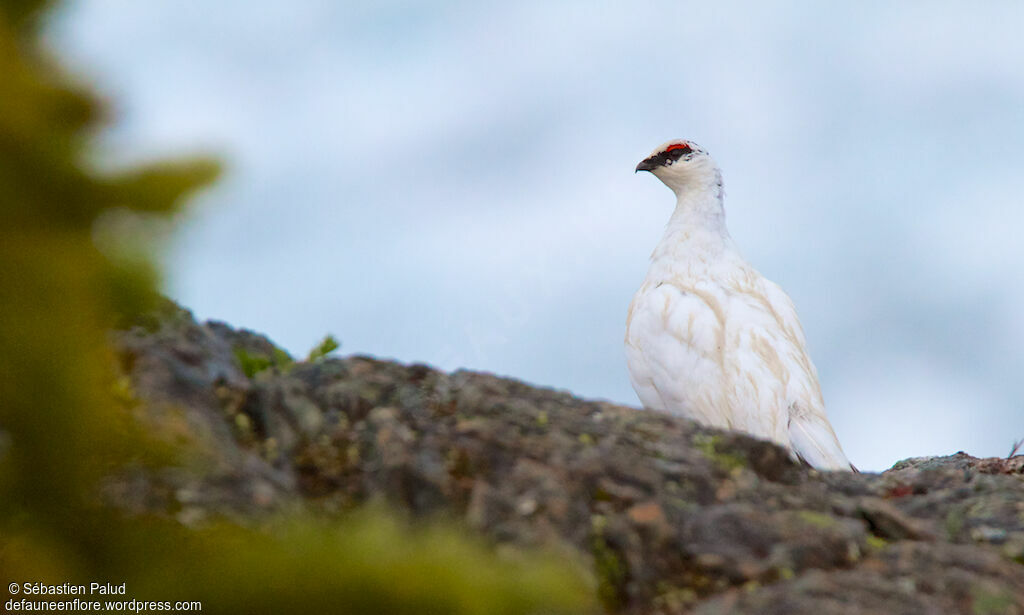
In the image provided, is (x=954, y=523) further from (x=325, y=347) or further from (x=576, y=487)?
(x=325, y=347)

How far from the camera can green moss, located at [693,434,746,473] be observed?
16.6ft

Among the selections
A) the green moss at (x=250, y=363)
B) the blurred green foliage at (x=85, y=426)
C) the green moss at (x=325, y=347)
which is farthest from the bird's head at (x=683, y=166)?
the blurred green foliage at (x=85, y=426)

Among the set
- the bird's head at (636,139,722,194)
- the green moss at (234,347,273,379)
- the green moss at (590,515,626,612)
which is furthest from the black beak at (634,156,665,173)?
the green moss at (590,515,626,612)

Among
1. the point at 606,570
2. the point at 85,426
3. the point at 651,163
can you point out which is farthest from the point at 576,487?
the point at 651,163

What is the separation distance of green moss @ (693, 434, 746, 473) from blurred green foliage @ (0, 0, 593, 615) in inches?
115

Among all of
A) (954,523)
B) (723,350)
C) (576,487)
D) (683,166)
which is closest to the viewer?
(576,487)

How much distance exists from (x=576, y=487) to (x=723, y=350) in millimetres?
5506

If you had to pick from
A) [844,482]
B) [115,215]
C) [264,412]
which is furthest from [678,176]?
[115,215]

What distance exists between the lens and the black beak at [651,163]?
496 inches

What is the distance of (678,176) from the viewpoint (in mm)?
12438

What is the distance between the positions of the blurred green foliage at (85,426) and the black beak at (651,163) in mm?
10740

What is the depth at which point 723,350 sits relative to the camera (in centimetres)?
957

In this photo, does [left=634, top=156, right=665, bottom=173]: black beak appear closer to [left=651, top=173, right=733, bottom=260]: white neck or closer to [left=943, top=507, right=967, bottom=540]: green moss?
[left=651, top=173, right=733, bottom=260]: white neck

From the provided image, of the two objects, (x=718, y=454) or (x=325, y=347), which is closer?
(x=718, y=454)
